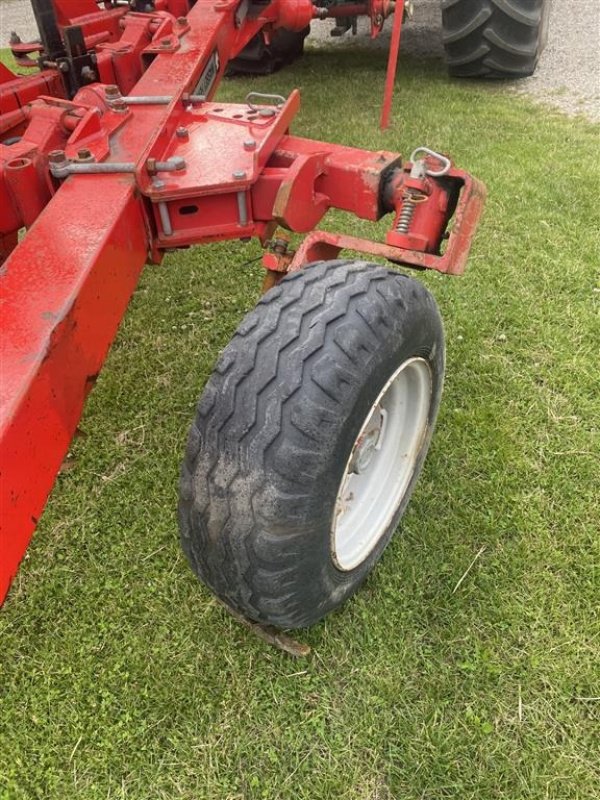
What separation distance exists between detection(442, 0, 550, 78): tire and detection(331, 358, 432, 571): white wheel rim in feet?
14.4

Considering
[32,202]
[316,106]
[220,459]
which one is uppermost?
[32,202]

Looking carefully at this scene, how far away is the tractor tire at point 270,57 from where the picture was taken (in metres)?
6.53

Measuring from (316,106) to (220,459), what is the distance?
5169mm

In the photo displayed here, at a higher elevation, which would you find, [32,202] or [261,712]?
[32,202]

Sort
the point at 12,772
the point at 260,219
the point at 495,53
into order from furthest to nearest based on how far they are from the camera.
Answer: the point at 495,53 → the point at 260,219 → the point at 12,772

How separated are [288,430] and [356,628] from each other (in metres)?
0.94

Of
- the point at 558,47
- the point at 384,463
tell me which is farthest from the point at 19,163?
the point at 558,47

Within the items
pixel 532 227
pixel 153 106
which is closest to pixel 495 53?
pixel 532 227

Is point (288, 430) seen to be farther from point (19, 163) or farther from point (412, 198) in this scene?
point (19, 163)

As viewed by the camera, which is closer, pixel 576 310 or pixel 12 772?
pixel 12 772

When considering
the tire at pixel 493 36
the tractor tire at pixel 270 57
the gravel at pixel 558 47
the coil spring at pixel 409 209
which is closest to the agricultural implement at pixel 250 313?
the coil spring at pixel 409 209

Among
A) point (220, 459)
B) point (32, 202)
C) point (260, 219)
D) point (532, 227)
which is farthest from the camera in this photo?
point (532, 227)

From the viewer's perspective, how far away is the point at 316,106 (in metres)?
6.03

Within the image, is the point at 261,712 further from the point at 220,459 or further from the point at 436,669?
the point at 220,459
